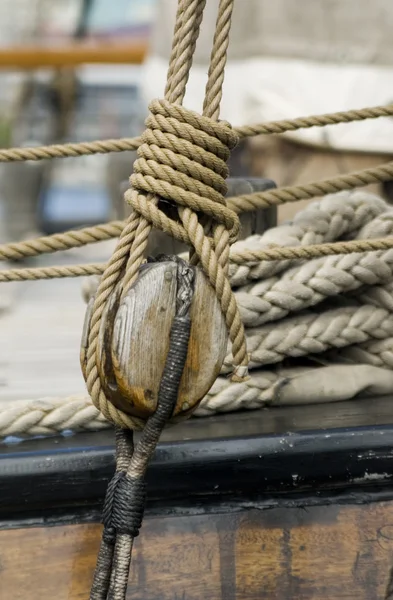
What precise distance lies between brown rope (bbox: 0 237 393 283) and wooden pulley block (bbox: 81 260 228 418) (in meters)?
0.27

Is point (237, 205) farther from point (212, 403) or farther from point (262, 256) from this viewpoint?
point (212, 403)

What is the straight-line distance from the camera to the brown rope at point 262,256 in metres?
1.31

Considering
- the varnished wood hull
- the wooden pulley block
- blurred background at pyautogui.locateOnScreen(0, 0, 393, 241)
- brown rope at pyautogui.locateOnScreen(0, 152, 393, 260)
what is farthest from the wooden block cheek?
blurred background at pyautogui.locateOnScreen(0, 0, 393, 241)

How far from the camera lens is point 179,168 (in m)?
1.04

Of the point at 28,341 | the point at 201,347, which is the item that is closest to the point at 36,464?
the point at 201,347

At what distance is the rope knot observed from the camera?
1.04m

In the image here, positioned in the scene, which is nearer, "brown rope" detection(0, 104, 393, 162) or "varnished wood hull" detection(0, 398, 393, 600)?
"varnished wood hull" detection(0, 398, 393, 600)

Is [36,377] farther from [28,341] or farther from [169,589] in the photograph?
[169,589]

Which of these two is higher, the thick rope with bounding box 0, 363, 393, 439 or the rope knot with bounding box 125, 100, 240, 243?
the rope knot with bounding box 125, 100, 240, 243

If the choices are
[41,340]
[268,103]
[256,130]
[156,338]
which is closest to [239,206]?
[256,130]

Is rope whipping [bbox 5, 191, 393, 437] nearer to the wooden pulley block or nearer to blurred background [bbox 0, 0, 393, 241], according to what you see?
the wooden pulley block

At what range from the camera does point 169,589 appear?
1.20m

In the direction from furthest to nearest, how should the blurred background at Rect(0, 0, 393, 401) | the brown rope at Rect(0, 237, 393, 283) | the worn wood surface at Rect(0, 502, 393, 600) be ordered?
1. the blurred background at Rect(0, 0, 393, 401)
2. the brown rope at Rect(0, 237, 393, 283)
3. the worn wood surface at Rect(0, 502, 393, 600)

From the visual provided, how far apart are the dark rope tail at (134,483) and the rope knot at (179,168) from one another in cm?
7
